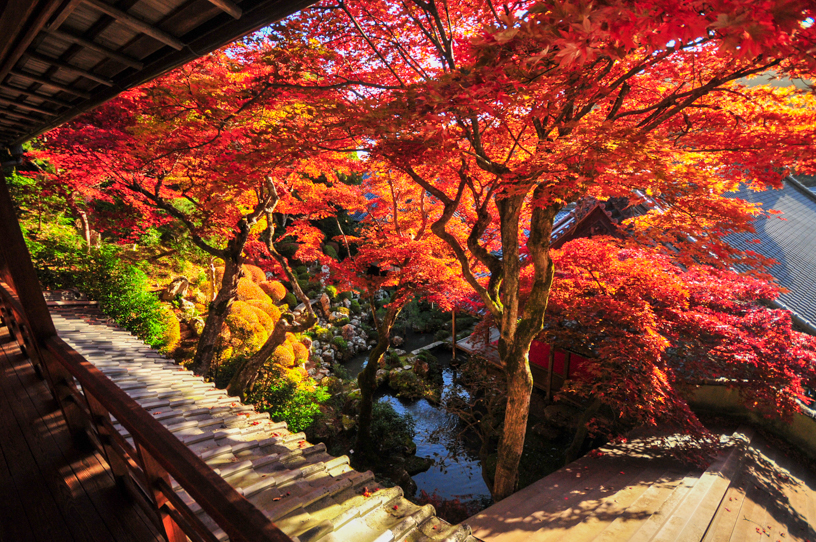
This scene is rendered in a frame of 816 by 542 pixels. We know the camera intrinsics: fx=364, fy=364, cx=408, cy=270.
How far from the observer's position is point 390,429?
29.6 ft

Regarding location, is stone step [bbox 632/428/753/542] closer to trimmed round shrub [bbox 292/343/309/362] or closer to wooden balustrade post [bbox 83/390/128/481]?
wooden balustrade post [bbox 83/390/128/481]

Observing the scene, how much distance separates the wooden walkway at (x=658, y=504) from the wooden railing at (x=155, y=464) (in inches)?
145

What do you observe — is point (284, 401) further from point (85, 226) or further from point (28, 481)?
point (85, 226)

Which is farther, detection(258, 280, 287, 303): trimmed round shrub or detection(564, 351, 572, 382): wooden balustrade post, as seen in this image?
detection(258, 280, 287, 303): trimmed round shrub

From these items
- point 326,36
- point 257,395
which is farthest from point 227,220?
point 326,36

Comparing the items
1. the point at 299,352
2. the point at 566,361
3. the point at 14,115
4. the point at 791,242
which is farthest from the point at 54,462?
the point at 791,242

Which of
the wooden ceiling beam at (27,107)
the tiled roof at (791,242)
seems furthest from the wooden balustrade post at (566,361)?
the wooden ceiling beam at (27,107)

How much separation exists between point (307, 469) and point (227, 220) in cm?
624

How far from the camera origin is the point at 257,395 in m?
7.93

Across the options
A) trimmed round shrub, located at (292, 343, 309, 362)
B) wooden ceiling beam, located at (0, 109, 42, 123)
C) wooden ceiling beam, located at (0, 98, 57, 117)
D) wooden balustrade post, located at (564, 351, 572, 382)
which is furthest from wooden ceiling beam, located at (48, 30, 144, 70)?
wooden balustrade post, located at (564, 351, 572, 382)

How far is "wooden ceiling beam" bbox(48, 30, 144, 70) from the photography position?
92.7 inches

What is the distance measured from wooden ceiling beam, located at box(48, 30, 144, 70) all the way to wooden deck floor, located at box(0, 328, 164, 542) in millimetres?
2923

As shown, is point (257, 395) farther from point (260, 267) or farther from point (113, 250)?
point (260, 267)

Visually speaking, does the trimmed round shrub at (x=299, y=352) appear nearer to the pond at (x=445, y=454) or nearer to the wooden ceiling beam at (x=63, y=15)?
the pond at (x=445, y=454)
